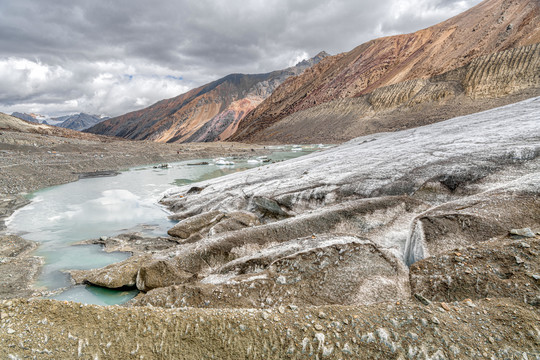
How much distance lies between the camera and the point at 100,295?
714 centimetres

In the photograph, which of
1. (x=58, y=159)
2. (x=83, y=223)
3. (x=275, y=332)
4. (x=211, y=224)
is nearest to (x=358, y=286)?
(x=275, y=332)

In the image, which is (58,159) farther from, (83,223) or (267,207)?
(267,207)

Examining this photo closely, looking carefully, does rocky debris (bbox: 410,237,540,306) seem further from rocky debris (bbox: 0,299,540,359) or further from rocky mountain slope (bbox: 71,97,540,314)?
rocky debris (bbox: 0,299,540,359)

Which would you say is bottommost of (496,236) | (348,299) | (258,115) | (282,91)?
(348,299)

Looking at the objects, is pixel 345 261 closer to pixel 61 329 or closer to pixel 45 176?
pixel 61 329

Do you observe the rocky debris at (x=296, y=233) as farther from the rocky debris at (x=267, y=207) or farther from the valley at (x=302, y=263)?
the rocky debris at (x=267, y=207)

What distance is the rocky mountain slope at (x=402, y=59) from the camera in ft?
225

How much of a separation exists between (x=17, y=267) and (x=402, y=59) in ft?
385

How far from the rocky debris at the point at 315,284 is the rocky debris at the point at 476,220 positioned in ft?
3.19

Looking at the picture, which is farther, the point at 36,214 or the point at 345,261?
the point at 36,214

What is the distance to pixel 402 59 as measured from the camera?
97938 mm

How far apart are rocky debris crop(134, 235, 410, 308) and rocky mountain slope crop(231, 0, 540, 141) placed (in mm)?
75327

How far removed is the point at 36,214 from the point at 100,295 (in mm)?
13595

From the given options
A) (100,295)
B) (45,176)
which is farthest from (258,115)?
(100,295)
